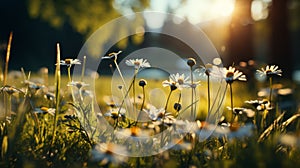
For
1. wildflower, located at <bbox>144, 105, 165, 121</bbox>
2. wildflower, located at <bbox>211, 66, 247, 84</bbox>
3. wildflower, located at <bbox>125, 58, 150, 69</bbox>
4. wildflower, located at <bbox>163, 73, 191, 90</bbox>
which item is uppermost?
wildflower, located at <bbox>125, 58, 150, 69</bbox>

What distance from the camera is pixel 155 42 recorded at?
35000mm

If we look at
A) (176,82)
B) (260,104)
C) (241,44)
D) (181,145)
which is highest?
(241,44)

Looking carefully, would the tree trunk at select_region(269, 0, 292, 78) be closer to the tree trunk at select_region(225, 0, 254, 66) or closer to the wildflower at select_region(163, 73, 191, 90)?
the tree trunk at select_region(225, 0, 254, 66)

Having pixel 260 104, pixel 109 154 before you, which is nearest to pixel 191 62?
pixel 260 104

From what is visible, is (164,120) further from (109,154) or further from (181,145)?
(109,154)

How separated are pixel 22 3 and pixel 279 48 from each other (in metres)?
16.7

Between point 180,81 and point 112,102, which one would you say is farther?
point 112,102

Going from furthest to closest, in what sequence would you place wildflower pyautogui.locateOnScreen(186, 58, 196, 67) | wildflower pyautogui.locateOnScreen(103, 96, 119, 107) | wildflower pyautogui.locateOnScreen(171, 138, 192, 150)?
1. wildflower pyautogui.locateOnScreen(103, 96, 119, 107)
2. wildflower pyautogui.locateOnScreen(186, 58, 196, 67)
3. wildflower pyautogui.locateOnScreen(171, 138, 192, 150)

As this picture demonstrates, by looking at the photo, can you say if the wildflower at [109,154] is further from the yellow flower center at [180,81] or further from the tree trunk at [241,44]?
the tree trunk at [241,44]

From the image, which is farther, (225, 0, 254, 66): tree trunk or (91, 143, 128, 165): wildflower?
(225, 0, 254, 66): tree trunk

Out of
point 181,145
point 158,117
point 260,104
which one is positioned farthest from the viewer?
point 260,104

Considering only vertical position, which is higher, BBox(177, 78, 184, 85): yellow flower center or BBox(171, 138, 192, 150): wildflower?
BBox(177, 78, 184, 85): yellow flower center

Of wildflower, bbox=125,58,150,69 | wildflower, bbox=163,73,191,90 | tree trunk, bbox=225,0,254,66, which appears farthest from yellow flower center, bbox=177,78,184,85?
tree trunk, bbox=225,0,254,66

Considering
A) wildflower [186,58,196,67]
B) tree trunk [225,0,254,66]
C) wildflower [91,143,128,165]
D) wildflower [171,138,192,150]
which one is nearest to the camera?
wildflower [91,143,128,165]
